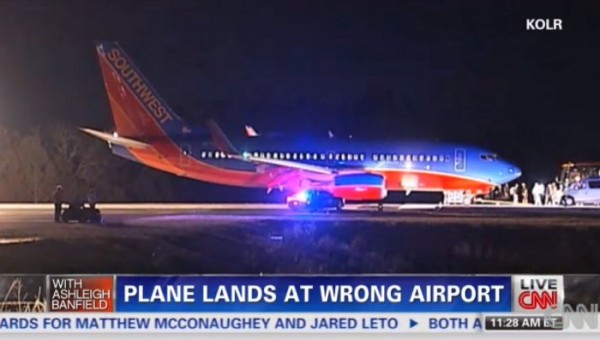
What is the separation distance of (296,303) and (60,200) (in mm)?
783

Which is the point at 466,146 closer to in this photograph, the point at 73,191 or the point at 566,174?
the point at 566,174

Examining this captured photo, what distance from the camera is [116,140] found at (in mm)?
3285

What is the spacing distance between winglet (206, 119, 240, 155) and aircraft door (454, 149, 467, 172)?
2.26 ft

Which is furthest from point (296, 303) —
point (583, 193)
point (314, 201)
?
point (583, 193)

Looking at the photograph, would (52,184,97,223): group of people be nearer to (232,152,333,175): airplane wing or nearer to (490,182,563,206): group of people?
(232,152,333,175): airplane wing

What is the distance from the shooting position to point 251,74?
10.8ft

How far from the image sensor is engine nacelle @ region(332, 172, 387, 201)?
3.42m

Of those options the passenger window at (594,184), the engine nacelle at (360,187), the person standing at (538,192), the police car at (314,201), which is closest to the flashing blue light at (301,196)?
the police car at (314,201)

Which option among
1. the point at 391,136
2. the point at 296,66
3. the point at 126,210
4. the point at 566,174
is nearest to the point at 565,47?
the point at 566,174

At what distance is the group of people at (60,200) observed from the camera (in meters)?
3.23

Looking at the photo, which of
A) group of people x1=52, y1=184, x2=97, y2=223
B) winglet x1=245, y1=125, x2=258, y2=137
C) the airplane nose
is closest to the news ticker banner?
group of people x1=52, y1=184, x2=97, y2=223

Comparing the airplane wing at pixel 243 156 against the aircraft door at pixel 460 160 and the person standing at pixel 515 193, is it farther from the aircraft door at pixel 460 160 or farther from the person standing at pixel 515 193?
the person standing at pixel 515 193

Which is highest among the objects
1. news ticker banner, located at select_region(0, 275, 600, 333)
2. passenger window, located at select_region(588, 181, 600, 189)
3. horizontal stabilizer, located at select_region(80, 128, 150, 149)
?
horizontal stabilizer, located at select_region(80, 128, 150, 149)

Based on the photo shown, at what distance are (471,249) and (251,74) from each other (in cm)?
86
